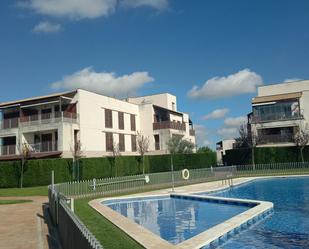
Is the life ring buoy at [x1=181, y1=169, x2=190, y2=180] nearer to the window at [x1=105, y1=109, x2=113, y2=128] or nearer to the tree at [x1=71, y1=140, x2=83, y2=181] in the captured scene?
the tree at [x1=71, y1=140, x2=83, y2=181]

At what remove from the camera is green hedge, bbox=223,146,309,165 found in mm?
42125

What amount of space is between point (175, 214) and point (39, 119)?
1129 inches

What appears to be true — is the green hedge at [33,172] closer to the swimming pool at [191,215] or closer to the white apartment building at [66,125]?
the white apartment building at [66,125]

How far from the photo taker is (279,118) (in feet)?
160

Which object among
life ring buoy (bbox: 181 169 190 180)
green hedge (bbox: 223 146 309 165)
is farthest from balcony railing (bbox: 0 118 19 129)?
green hedge (bbox: 223 146 309 165)

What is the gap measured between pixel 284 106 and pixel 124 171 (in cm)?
2457

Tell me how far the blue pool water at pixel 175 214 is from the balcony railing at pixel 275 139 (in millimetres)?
28401

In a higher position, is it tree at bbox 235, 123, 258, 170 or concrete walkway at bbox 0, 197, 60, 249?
tree at bbox 235, 123, 258, 170

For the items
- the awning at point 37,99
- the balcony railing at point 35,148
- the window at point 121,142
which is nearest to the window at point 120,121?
the window at point 121,142

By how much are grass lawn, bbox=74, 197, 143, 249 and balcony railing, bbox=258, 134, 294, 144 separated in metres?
35.7

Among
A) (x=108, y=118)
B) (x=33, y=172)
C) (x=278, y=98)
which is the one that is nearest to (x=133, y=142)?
(x=108, y=118)

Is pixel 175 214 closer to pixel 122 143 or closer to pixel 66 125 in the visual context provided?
pixel 66 125

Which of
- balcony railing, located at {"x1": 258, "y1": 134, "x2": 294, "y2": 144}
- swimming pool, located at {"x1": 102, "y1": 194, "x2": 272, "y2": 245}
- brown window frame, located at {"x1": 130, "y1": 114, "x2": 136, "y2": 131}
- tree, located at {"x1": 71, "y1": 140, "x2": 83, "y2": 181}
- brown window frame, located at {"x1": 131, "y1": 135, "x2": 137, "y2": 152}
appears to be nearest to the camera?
swimming pool, located at {"x1": 102, "y1": 194, "x2": 272, "y2": 245}

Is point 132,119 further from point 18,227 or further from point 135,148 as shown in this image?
point 18,227
